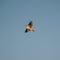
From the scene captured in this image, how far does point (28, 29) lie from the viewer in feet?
75.8

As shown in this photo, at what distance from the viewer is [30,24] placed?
21.8m

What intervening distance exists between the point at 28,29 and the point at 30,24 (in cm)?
158
